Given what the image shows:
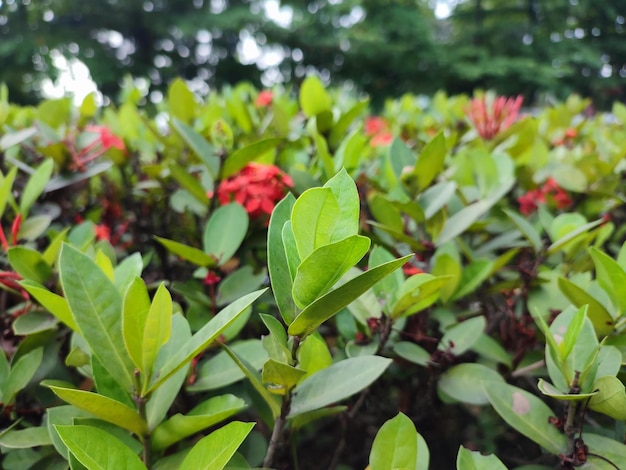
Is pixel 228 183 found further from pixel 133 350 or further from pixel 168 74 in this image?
pixel 168 74

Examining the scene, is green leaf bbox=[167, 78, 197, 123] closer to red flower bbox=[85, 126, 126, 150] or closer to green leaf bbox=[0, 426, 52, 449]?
red flower bbox=[85, 126, 126, 150]

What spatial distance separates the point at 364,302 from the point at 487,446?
0.74m

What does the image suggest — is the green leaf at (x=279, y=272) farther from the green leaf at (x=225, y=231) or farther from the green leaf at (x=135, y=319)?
the green leaf at (x=225, y=231)

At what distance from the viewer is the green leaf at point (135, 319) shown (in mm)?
584

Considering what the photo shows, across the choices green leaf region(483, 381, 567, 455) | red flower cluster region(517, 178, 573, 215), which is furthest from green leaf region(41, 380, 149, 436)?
red flower cluster region(517, 178, 573, 215)

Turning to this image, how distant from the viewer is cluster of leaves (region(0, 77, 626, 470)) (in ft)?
1.89

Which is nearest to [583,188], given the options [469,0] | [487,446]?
[487,446]

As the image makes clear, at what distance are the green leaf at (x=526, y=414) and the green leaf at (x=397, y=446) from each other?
0.58ft

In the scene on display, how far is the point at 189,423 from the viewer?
62cm

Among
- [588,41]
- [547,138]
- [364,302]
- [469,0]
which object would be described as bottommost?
[588,41]

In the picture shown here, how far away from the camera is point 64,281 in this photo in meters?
0.59

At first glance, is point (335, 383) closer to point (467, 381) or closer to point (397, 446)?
point (397, 446)

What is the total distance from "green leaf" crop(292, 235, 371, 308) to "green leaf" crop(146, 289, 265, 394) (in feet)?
0.13

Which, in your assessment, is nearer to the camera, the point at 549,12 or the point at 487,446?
the point at 487,446
